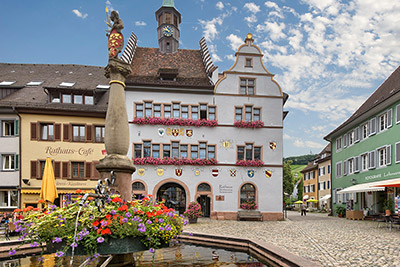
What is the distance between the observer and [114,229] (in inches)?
249

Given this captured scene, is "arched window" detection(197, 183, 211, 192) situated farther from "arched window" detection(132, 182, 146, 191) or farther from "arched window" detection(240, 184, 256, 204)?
"arched window" detection(132, 182, 146, 191)

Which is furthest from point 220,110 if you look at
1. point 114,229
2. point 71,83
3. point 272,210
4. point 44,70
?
point 114,229

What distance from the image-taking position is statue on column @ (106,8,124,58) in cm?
1134

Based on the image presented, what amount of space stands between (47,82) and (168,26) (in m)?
12.4

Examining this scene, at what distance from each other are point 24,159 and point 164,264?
73.2ft

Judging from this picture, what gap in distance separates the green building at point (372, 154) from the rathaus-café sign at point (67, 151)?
18890 millimetres

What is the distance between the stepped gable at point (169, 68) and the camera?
94.5 ft

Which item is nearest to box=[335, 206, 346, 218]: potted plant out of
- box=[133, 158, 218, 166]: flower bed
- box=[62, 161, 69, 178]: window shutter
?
box=[133, 158, 218, 166]: flower bed

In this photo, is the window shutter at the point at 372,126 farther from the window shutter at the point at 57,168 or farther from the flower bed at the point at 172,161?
the window shutter at the point at 57,168

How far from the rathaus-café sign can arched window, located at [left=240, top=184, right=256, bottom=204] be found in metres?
11.8

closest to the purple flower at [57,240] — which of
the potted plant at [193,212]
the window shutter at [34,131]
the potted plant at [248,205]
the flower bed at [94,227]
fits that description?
the flower bed at [94,227]

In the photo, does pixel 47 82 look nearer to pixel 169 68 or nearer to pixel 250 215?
pixel 169 68

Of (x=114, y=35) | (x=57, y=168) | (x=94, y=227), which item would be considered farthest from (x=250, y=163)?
(x=94, y=227)

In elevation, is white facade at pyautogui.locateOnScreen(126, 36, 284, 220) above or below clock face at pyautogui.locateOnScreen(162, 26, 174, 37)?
below
